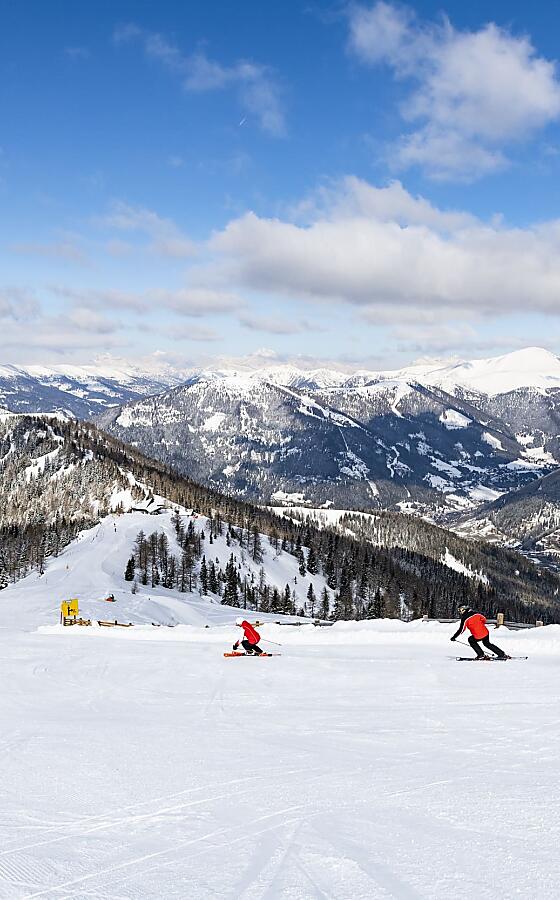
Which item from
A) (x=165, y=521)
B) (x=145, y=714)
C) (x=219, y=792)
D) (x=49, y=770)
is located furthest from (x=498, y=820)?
(x=165, y=521)

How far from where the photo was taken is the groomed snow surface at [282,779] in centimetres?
741

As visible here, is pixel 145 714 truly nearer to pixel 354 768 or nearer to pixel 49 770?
pixel 49 770

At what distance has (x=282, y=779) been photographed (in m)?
11.6

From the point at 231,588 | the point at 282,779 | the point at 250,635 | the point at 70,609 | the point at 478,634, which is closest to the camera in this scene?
the point at 282,779

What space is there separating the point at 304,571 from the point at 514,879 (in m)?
188

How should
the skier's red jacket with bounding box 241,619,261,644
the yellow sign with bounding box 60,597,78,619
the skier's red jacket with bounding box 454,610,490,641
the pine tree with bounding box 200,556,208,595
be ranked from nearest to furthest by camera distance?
the skier's red jacket with bounding box 454,610,490,641 < the skier's red jacket with bounding box 241,619,261,644 < the yellow sign with bounding box 60,597,78,619 < the pine tree with bounding box 200,556,208,595

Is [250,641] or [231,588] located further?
[231,588]

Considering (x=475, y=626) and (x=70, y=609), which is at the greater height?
(x=475, y=626)

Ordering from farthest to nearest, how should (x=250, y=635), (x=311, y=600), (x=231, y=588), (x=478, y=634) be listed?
1. (x=311, y=600)
2. (x=231, y=588)
3. (x=250, y=635)
4. (x=478, y=634)

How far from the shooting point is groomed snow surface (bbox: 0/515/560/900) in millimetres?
7410

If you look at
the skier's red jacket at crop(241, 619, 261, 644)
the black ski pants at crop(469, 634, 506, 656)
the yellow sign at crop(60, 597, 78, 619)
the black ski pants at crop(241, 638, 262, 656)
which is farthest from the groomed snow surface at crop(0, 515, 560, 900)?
the yellow sign at crop(60, 597, 78, 619)

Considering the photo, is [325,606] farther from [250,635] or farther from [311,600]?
[250,635]

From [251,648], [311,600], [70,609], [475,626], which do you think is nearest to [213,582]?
[311,600]

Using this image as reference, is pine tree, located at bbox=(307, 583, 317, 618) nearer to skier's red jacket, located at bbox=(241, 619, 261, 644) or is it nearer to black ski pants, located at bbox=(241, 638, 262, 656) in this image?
skier's red jacket, located at bbox=(241, 619, 261, 644)
